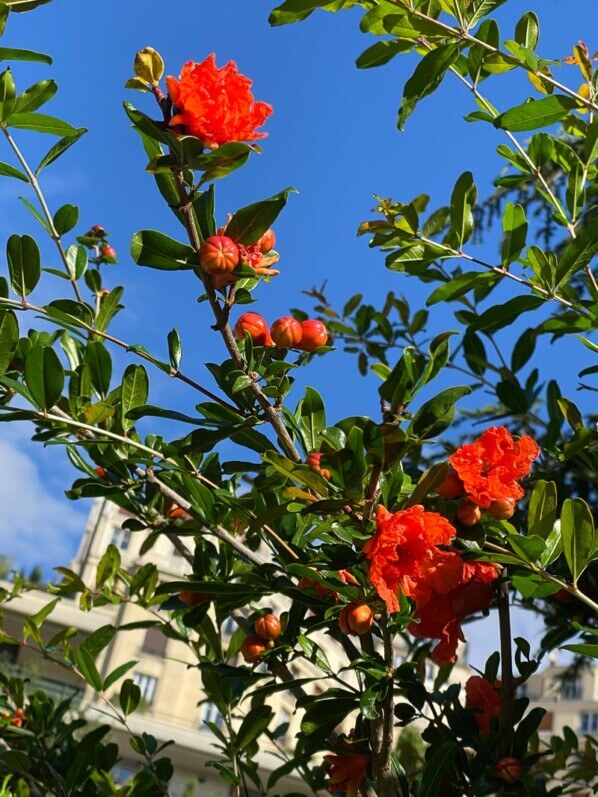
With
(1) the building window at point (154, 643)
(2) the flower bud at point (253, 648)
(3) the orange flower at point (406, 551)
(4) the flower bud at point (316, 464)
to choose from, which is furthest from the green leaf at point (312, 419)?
(1) the building window at point (154, 643)

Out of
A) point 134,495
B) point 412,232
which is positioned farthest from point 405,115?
point 134,495

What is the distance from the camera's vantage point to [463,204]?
1.16m

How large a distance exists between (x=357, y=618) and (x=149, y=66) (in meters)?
0.63

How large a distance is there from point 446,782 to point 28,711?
962mm

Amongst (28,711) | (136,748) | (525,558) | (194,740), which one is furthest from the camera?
(194,740)

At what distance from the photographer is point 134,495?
4.37ft

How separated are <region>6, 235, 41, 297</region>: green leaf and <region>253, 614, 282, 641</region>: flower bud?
57cm

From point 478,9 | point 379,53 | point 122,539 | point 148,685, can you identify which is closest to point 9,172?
point 379,53

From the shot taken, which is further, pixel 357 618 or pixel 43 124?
A: pixel 43 124

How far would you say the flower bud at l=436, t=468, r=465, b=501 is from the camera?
0.91 m

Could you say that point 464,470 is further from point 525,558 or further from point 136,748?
point 136,748

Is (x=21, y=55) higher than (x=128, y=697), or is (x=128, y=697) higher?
(x=21, y=55)

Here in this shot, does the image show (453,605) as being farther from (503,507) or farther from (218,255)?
(218,255)

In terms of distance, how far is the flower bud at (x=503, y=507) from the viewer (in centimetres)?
89
